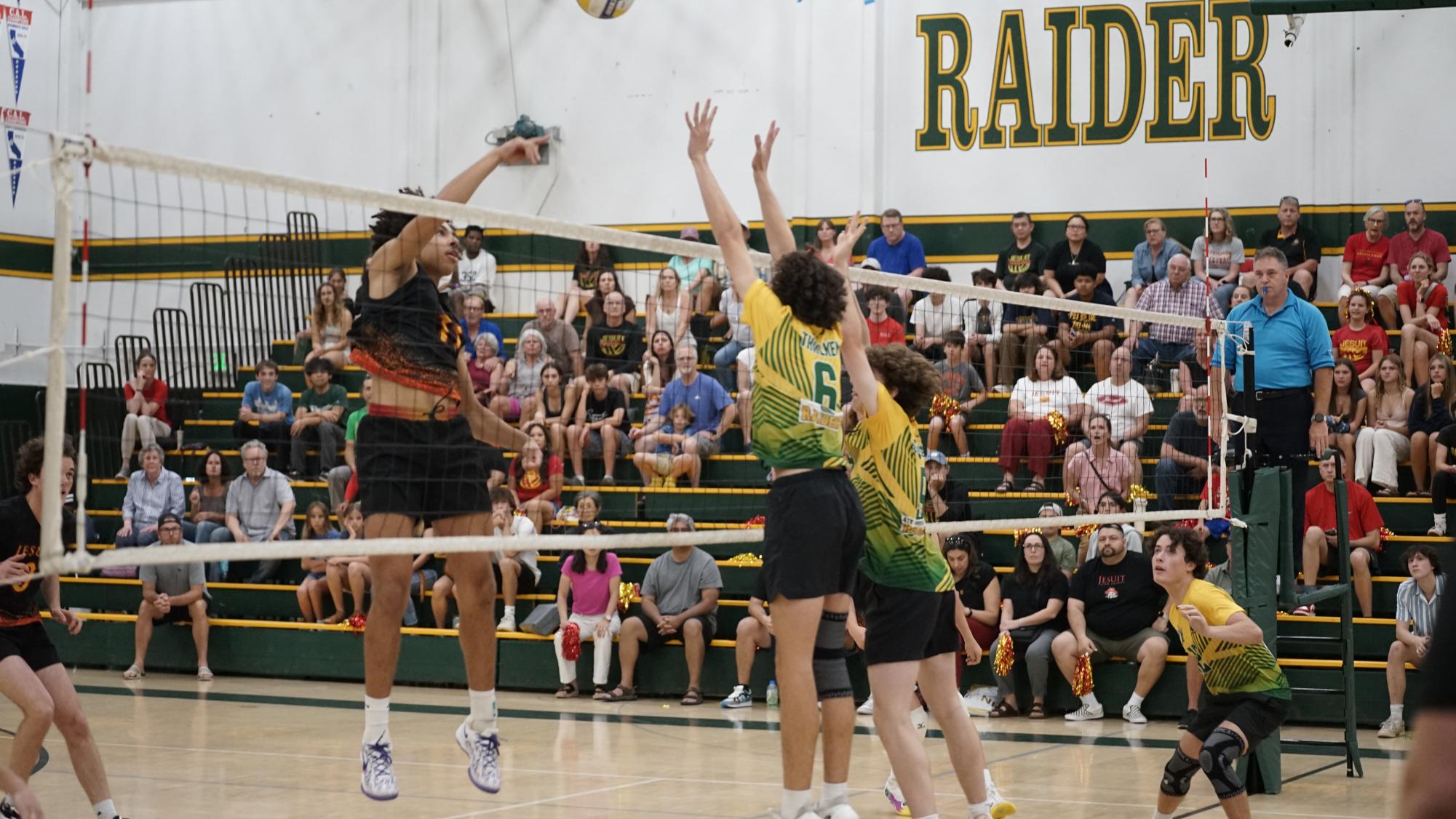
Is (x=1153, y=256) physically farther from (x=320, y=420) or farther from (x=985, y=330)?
(x=320, y=420)

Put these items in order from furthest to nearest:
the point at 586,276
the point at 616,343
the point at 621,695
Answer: the point at 586,276, the point at 616,343, the point at 621,695

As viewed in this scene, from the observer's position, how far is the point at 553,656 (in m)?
12.9

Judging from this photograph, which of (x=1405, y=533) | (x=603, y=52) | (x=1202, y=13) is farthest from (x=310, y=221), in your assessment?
(x=1405, y=533)

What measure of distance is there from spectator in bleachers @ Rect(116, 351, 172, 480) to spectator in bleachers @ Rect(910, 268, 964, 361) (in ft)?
24.7

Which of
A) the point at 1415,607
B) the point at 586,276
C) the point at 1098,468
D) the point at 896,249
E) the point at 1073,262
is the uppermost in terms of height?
the point at 896,249

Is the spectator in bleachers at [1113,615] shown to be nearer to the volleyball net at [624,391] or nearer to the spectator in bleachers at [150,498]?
the volleyball net at [624,391]

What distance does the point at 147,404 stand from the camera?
50.1ft

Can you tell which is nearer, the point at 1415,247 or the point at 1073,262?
the point at 1415,247

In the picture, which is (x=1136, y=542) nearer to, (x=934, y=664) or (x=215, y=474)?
(x=934, y=664)

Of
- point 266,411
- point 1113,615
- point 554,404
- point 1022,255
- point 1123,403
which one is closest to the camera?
point 1113,615

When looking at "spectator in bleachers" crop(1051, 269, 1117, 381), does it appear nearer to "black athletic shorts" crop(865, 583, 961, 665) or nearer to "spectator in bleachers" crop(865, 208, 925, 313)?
"spectator in bleachers" crop(865, 208, 925, 313)

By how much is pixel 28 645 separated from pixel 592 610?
20.4 feet

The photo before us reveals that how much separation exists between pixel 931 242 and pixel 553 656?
699 centimetres

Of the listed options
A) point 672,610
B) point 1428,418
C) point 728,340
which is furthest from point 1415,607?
point 728,340
